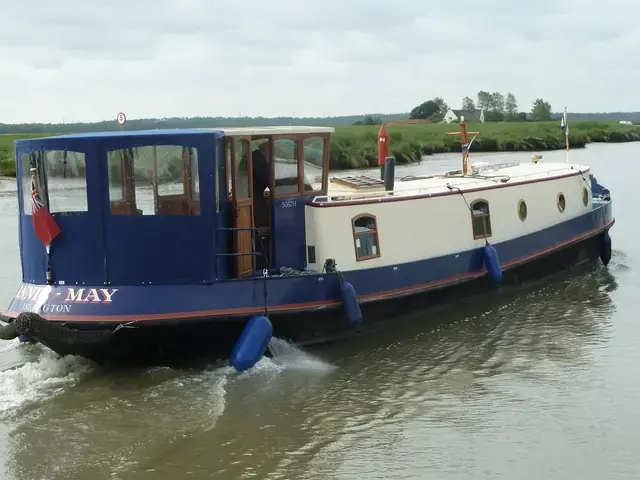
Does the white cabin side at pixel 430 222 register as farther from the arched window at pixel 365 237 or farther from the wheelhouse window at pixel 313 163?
the wheelhouse window at pixel 313 163

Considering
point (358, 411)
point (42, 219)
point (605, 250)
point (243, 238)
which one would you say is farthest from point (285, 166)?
point (605, 250)

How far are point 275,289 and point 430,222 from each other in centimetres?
345

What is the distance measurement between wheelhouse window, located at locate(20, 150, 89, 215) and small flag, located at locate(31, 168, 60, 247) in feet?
0.22

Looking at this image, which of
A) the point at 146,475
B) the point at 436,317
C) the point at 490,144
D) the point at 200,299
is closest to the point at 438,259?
the point at 436,317

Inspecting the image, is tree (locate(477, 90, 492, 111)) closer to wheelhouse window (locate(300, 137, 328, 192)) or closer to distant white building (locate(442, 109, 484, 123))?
distant white building (locate(442, 109, 484, 123))

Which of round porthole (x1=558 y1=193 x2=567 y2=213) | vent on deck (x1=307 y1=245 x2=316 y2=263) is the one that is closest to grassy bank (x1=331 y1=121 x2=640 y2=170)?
round porthole (x1=558 y1=193 x2=567 y2=213)

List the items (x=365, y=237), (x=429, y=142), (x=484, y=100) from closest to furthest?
(x=365, y=237), (x=429, y=142), (x=484, y=100)

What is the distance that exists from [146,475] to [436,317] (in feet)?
20.8

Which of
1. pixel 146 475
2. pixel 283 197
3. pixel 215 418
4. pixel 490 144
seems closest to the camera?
pixel 146 475

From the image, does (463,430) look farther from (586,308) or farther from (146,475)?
(586,308)

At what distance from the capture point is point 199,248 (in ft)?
34.0

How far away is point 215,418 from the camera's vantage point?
9.27m

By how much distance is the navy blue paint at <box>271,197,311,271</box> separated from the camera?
37.7 ft

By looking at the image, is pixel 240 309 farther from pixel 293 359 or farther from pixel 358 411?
pixel 358 411
